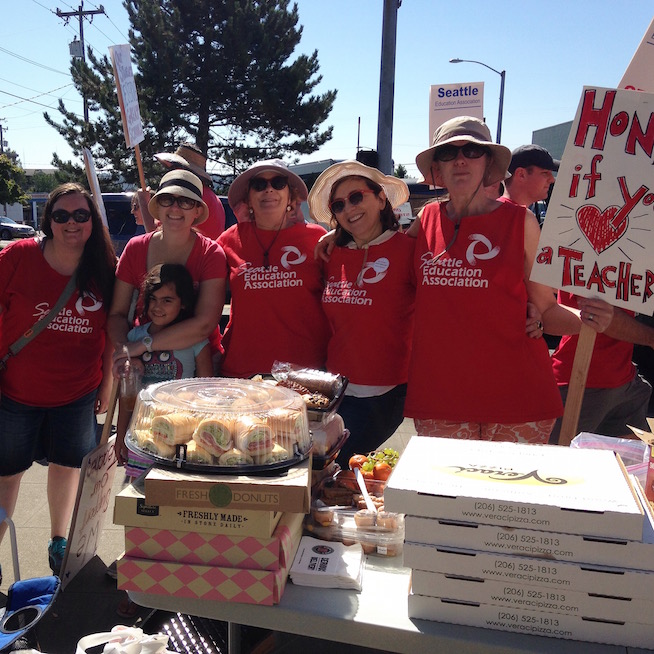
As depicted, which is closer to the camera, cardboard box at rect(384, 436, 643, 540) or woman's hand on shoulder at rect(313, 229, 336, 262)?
cardboard box at rect(384, 436, 643, 540)

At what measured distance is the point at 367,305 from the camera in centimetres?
274

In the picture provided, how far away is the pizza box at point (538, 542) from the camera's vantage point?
55.5 inches

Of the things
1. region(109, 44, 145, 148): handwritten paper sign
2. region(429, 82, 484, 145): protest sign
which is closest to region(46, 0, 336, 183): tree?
region(429, 82, 484, 145): protest sign

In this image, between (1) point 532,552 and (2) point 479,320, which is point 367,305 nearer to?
(2) point 479,320

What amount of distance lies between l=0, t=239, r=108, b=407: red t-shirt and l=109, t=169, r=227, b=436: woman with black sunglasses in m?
0.18

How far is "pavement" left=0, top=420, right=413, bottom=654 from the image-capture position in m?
2.32

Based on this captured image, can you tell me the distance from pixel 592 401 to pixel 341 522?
181 cm

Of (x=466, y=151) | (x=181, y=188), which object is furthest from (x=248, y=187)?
(x=466, y=151)

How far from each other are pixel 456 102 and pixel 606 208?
333 inches

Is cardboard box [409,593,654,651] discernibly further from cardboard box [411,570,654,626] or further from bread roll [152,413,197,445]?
bread roll [152,413,197,445]

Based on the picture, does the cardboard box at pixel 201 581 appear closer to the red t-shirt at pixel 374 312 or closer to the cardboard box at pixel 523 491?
the cardboard box at pixel 523 491

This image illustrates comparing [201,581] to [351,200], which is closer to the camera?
[201,581]

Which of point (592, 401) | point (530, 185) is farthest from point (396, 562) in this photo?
point (530, 185)

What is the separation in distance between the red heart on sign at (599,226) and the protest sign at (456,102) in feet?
26.4
